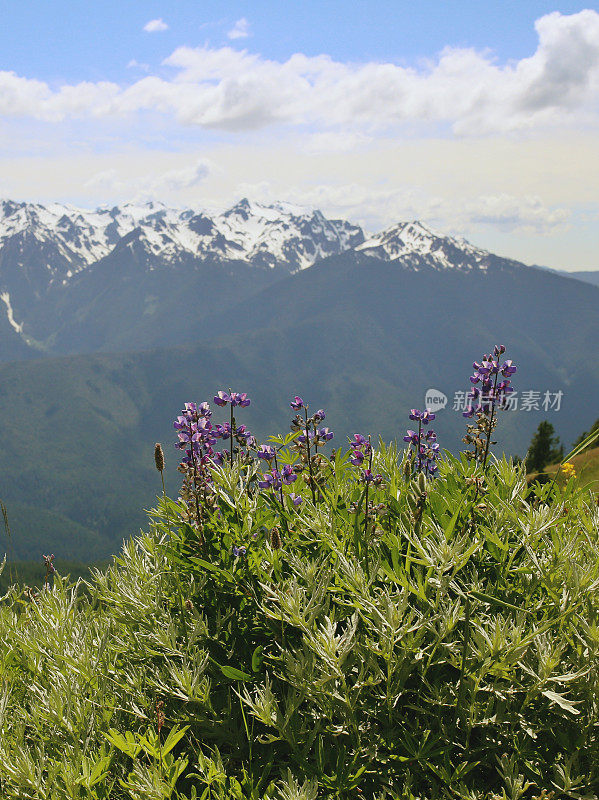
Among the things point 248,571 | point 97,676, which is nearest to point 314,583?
point 248,571

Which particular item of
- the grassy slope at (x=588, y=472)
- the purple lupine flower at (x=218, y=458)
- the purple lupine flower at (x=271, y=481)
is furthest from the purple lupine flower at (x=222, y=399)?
the grassy slope at (x=588, y=472)

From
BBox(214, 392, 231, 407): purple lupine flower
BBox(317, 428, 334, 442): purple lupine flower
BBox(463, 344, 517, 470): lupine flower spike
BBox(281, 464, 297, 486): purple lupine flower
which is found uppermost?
BBox(463, 344, 517, 470): lupine flower spike

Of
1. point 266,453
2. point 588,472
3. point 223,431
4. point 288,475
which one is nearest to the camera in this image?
point 288,475

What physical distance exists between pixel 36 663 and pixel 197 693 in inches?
62.7

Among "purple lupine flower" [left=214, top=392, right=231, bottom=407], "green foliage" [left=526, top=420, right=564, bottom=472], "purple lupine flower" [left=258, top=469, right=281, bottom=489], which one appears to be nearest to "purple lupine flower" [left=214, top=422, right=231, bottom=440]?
"purple lupine flower" [left=214, top=392, right=231, bottom=407]

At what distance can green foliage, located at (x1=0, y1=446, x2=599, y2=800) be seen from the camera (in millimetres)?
2910

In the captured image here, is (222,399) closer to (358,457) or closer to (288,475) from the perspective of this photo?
(288,475)

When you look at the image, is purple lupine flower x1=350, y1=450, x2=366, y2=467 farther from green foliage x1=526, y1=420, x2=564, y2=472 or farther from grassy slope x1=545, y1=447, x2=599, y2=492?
green foliage x1=526, y1=420, x2=564, y2=472

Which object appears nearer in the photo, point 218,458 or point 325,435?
point 325,435

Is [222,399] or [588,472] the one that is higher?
[222,399]

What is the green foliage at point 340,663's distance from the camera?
2.91 meters

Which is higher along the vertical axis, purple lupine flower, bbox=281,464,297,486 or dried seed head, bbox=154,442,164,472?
dried seed head, bbox=154,442,164,472

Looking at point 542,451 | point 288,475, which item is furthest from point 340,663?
point 542,451

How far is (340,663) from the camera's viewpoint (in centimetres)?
285
